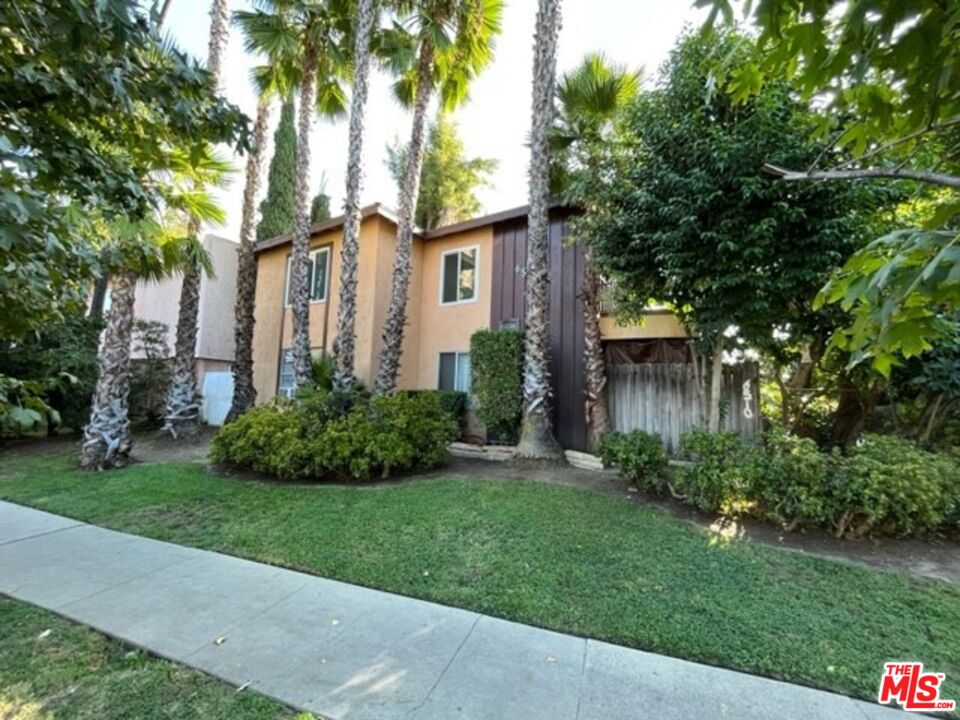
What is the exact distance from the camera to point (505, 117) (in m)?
13.3

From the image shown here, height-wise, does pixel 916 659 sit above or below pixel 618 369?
below

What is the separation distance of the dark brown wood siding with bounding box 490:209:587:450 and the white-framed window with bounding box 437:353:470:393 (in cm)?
167

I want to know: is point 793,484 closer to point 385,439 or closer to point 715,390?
point 715,390

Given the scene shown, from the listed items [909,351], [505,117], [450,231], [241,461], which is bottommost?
[241,461]

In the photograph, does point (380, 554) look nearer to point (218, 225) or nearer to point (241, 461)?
point (241, 461)

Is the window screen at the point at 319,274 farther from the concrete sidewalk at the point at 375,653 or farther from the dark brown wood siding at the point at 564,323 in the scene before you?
the concrete sidewalk at the point at 375,653

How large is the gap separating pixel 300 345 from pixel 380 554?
7.14 m

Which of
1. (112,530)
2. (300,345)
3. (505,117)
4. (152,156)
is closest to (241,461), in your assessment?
(112,530)

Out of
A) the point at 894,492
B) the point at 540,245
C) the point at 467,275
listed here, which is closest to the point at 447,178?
the point at 467,275

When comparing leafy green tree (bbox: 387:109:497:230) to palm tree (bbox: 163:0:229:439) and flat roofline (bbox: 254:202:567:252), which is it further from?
palm tree (bbox: 163:0:229:439)

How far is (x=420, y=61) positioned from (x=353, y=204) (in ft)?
13.1

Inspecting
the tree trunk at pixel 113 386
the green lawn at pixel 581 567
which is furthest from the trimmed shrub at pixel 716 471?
the tree trunk at pixel 113 386

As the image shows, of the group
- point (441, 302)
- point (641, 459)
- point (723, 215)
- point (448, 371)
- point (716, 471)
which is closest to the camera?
point (716, 471)

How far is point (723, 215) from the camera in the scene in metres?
5.91
